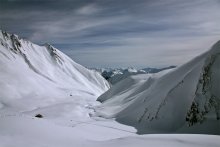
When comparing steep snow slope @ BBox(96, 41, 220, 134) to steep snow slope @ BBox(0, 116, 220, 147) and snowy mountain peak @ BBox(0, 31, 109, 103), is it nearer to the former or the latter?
steep snow slope @ BBox(0, 116, 220, 147)

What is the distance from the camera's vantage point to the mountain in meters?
68.1

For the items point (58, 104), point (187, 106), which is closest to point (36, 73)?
point (58, 104)

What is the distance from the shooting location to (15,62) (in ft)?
378

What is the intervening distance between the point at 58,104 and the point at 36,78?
6350cm

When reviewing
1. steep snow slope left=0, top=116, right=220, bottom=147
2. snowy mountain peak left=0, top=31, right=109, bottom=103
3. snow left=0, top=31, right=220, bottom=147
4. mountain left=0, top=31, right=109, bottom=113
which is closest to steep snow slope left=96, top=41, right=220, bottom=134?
snow left=0, top=31, right=220, bottom=147

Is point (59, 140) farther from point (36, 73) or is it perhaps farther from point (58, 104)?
point (36, 73)

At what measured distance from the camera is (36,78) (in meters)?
109

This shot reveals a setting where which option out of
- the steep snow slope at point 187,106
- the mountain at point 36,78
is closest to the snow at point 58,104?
the mountain at point 36,78

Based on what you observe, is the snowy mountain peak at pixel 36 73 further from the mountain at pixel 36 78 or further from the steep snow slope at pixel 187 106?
the steep snow slope at pixel 187 106

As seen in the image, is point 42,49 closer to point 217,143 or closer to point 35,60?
point 35,60

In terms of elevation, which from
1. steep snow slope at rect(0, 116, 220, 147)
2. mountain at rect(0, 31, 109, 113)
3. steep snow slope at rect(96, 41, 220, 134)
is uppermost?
mountain at rect(0, 31, 109, 113)

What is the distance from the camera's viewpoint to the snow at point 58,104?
11852 mm

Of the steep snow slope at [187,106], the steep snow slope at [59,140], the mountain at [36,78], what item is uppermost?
the mountain at [36,78]

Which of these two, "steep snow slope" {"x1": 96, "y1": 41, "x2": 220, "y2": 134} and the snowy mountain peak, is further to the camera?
the snowy mountain peak
